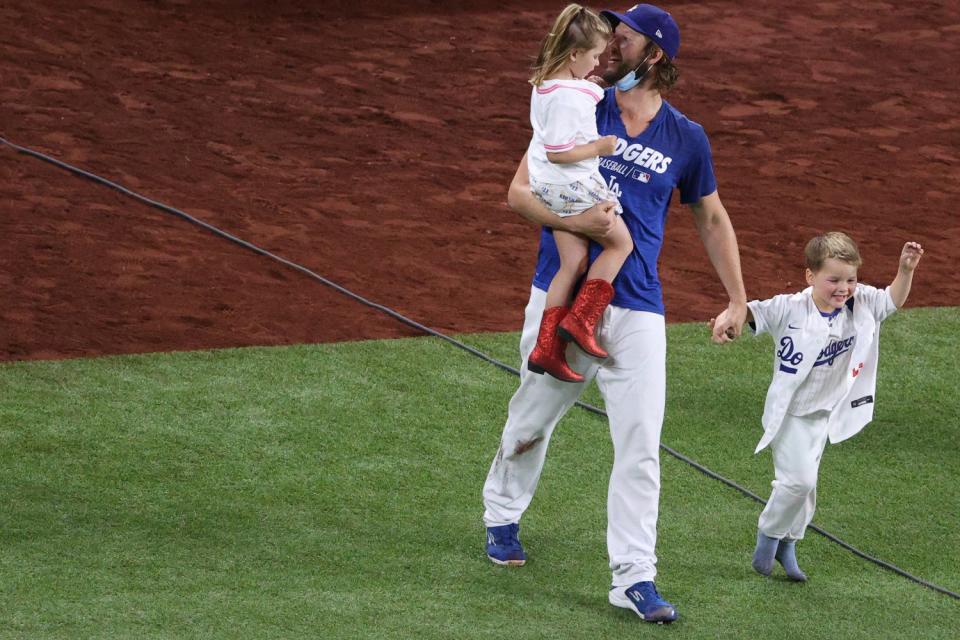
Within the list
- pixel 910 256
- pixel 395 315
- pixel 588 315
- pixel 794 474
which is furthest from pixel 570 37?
pixel 395 315

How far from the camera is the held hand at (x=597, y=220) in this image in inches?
181

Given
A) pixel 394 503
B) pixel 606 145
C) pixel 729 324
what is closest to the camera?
pixel 606 145

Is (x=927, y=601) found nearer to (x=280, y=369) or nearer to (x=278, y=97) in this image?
(x=280, y=369)

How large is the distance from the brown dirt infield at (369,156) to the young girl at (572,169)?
3.10 m

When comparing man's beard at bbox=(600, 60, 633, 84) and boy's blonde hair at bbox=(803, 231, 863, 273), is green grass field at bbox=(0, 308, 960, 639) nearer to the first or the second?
boy's blonde hair at bbox=(803, 231, 863, 273)

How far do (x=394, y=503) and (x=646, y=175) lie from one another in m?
1.75

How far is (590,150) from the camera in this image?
457cm

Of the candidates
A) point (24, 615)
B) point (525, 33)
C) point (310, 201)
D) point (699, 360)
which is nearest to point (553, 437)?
point (699, 360)

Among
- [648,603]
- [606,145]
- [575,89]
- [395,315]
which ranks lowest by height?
[395,315]

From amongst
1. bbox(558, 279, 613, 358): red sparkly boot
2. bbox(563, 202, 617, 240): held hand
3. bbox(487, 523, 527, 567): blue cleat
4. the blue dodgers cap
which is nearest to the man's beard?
the blue dodgers cap

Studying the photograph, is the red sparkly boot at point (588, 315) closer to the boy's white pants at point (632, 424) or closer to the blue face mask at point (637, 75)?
the boy's white pants at point (632, 424)

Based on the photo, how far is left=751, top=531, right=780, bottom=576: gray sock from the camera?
5.09 m

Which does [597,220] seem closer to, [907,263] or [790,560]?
[907,263]

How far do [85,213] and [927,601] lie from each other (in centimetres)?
621
